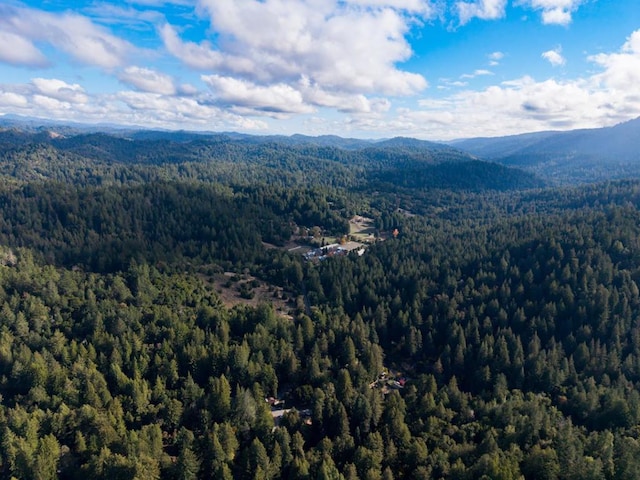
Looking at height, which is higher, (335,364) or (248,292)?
(248,292)

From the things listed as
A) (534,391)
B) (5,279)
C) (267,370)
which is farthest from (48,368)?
(534,391)

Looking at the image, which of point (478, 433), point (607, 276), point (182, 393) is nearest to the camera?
point (478, 433)

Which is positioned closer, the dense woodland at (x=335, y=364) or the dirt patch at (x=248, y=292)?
the dense woodland at (x=335, y=364)

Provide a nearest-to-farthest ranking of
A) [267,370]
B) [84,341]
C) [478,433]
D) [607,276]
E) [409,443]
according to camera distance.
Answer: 1. [409,443]
2. [478,433]
3. [267,370]
4. [84,341]
5. [607,276]

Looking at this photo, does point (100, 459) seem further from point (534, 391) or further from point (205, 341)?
point (534, 391)

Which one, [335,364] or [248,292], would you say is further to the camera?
[248,292]

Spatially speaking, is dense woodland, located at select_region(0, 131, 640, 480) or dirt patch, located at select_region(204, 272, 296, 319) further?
dirt patch, located at select_region(204, 272, 296, 319)

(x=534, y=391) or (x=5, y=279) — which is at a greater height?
(x=5, y=279)

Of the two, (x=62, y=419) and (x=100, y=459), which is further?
(x=62, y=419)
